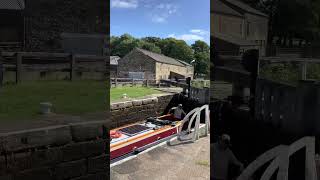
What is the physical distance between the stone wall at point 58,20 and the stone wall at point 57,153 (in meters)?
0.50

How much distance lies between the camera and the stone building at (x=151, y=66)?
21.3 metres

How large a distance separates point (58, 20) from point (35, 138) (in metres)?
0.69

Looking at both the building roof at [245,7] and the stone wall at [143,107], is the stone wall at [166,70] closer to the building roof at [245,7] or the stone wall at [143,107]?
the stone wall at [143,107]

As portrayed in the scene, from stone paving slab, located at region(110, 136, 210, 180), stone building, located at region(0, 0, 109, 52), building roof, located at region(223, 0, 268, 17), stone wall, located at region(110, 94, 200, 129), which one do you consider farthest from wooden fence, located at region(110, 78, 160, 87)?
building roof, located at region(223, 0, 268, 17)

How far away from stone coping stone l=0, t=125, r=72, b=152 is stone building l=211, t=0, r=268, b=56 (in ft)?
3.65

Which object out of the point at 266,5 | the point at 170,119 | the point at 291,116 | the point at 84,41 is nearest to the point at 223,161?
the point at 291,116

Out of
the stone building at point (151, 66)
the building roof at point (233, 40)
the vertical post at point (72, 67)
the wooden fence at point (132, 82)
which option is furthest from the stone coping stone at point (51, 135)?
the stone building at point (151, 66)

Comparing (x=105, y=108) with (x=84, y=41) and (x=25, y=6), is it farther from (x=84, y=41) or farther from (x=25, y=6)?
(x=25, y=6)

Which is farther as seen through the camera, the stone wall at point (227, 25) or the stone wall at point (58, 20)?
the stone wall at point (227, 25)

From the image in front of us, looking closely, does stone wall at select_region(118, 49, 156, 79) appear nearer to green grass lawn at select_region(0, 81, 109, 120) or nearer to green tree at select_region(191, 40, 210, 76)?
green tree at select_region(191, 40, 210, 76)

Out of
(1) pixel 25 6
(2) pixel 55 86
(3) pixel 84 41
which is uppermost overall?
(1) pixel 25 6

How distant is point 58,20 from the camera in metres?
2.24

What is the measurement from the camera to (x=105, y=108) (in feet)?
8.29

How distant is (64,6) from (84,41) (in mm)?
253
